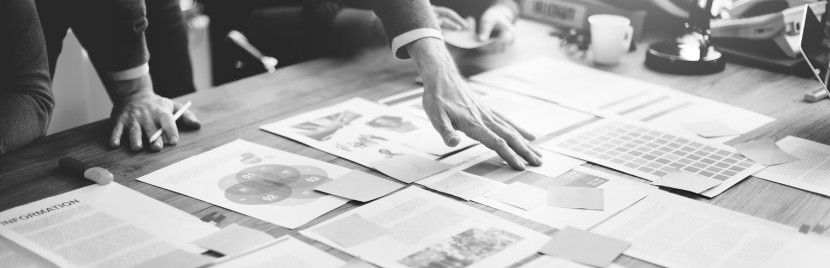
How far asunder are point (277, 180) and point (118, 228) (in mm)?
254

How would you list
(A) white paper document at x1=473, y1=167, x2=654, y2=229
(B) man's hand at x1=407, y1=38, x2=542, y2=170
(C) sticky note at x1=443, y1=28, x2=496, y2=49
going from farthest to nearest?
(C) sticky note at x1=443, y1=28, x2=496, y2=49 < (B) man's hand at x1=407, y1=38, x2=542, y2=170 < (A) white paper document at x1=473, y1=167, x2=654, y2=229

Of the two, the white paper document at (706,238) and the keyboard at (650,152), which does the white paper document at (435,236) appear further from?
the keyboard at (650,152)

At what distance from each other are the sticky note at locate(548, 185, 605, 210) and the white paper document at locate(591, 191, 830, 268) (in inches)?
1.9

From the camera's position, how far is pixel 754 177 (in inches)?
52.2

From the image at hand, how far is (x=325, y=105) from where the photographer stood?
164cm

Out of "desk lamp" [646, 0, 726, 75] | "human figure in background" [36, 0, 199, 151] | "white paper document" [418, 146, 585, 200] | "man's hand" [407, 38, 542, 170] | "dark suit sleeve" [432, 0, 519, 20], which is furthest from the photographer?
"dark suit sleeve" [432, 0, 519, 20]

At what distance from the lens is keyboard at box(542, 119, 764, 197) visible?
1343 mm

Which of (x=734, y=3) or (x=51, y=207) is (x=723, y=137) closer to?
(x=734, y=3)

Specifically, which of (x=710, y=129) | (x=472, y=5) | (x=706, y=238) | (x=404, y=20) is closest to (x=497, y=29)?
(x=472, y=5)

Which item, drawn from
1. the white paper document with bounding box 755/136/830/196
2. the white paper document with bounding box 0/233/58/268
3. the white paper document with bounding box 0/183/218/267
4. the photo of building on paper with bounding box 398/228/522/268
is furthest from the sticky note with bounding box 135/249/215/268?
the white paper document with bounding box 755/136/830/196

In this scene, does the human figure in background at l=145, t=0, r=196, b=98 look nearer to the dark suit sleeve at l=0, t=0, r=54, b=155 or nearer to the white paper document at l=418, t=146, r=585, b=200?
the dark suit sleeve at l=0, t=0, r=54, b=155

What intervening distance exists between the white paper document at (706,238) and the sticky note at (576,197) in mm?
47

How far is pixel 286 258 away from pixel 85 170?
0.43 m

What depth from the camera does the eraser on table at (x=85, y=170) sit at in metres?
1.24
